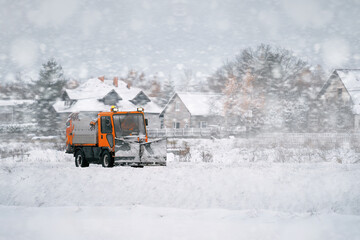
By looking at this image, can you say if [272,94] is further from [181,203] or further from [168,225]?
[168,225]

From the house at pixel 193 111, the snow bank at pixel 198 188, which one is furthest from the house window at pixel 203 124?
the snow bank at pixel 198 188

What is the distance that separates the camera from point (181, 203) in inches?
531

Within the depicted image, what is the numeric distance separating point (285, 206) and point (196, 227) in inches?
181

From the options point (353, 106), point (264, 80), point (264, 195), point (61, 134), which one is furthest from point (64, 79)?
point (264, 195)

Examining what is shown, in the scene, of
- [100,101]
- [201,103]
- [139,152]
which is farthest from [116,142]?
[100,101]

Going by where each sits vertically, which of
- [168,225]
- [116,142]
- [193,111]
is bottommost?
[168,225]

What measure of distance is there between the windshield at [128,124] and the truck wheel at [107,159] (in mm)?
762

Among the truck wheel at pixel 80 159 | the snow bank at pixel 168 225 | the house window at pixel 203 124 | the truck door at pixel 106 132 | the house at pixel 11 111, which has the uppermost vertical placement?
the house at pixel 11 111

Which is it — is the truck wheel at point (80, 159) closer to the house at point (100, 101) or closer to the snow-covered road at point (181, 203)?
the snow-covered road at point (181, 203)

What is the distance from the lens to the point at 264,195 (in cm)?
1356

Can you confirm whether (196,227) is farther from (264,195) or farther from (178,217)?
(264,195)

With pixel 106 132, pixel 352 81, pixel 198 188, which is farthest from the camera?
pixel 352 81

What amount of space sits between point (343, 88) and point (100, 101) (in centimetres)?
3287

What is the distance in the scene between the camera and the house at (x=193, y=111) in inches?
2340
